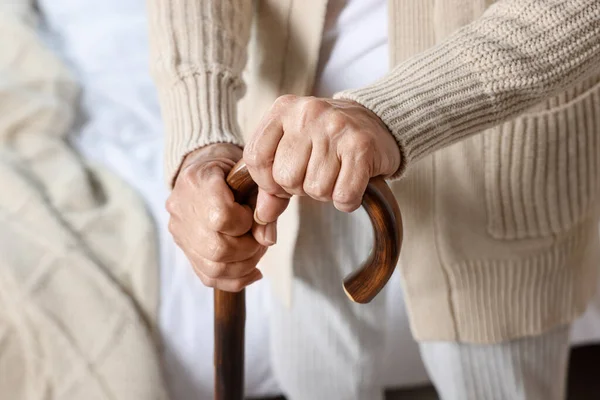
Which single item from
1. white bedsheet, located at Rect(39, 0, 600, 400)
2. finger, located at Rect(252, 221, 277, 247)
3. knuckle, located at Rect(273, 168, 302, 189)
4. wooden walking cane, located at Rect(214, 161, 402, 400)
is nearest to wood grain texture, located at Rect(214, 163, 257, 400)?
wooden walking cane, located at Rect(214, 161, 402, 400)

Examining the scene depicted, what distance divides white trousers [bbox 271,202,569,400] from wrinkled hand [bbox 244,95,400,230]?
0.34m

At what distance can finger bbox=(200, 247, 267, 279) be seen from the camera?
605 mm

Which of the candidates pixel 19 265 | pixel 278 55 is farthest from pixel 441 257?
pixel 19 265

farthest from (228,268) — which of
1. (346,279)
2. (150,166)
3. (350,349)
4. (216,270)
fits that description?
(150,166)

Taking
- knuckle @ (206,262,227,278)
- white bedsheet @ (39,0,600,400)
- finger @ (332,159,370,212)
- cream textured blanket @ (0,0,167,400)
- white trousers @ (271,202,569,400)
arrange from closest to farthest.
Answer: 1. finger @ (332,159,370,212)
2. knuckle @ (206,262,227,278)
3. white trousers @ (271,202,569,400)
4. cream textured blanket @ (0,0,167,400)
5. white bedsheet @ (39,0,600,400)

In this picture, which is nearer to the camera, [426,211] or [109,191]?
[426,211]

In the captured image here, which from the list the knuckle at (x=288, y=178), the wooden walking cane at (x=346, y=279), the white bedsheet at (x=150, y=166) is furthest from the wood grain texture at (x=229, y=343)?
the white bedsheet at (x=150, y=166)

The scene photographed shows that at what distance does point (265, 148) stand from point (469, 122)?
0.64 ft

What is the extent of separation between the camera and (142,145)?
4.10ft

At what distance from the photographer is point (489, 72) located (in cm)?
58

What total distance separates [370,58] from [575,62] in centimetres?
26

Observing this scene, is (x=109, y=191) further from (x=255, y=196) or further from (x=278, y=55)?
(x=255, y=196)

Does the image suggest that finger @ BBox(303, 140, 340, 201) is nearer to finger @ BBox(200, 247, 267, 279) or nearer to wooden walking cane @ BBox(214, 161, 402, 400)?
wooden walking cane @ BBox(214, 161, 402, 400)

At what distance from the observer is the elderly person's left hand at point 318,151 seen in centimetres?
50
